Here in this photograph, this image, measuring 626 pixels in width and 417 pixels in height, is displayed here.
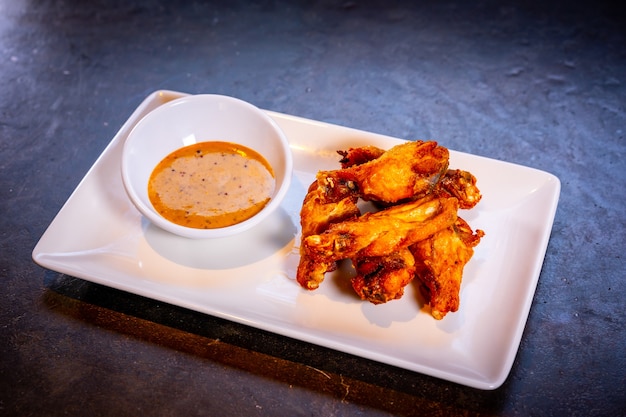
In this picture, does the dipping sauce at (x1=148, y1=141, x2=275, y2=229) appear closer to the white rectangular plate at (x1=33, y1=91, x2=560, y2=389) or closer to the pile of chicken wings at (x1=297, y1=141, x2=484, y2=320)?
the white rectangular plate at (x1=33, y1=91, x2=560, y2=389)

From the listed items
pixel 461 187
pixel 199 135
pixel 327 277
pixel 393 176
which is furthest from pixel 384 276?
pixel 199 135

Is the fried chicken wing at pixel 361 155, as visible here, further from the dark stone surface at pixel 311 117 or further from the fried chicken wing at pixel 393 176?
the dark stone surface at pixel 311 117

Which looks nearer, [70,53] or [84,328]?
[84,328]

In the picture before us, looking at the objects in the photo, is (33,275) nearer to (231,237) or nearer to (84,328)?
(84,328)

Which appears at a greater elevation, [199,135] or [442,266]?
[199,135]

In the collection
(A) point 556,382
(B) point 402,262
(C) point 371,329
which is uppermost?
(B) point 402,262

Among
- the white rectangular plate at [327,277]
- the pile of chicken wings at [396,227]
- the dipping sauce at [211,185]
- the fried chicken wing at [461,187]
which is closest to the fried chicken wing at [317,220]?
the pile of chicken wings at [396,227]

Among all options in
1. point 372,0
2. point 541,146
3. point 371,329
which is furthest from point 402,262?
point 372,0

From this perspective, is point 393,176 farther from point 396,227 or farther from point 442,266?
point 442,266
